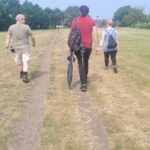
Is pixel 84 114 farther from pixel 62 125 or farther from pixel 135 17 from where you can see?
pixel 135 17

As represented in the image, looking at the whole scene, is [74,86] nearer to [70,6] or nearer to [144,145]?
[144,145]

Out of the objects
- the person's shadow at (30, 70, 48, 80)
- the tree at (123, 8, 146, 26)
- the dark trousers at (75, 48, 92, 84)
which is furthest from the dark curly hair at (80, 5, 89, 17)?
the tree at (123, 8, 146, 26)

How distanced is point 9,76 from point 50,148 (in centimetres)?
745

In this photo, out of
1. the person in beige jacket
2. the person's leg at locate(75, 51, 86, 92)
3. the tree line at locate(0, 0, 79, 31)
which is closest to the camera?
the person's leg at locate(75, 51, 86, 92)

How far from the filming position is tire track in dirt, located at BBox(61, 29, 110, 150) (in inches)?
268

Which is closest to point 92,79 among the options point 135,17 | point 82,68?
point 82,68

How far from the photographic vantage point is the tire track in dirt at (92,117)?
680cm

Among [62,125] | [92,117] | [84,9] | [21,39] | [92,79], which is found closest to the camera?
[62,125]

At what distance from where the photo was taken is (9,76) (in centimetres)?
1365

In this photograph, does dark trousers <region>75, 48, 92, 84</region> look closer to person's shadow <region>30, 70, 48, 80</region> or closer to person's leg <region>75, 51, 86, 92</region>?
person's leg <region>75, 51, 86, 92</region>

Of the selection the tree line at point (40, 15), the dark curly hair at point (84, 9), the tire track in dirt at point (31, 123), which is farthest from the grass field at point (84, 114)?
the tree line at point (40, 15)

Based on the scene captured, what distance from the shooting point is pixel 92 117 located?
822cm

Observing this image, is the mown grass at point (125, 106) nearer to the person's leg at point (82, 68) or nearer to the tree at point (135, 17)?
the person's leg at point (82, 68)

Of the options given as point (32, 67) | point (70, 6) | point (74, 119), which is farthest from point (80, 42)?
point (70, 6)
